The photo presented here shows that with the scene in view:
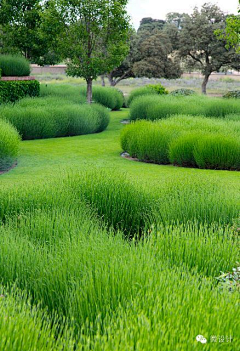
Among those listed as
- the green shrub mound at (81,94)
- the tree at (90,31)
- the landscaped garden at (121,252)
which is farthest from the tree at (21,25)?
the landscaped garden at (121,252)

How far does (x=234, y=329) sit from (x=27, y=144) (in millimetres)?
10667

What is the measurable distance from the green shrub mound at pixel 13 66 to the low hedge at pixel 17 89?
957 millimetres

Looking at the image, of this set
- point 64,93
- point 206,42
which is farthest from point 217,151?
point 206,42

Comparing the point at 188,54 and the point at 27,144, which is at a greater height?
the point at 188,54

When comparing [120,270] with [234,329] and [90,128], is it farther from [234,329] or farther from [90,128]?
[90,128]

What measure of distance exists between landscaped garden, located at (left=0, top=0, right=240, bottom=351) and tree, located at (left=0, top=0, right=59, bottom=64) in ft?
0.25

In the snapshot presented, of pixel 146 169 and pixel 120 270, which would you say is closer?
pixel 120 270

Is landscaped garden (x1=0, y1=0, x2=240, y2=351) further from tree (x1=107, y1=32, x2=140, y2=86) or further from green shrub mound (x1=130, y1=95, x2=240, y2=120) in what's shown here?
tree (x1=107, y1=32, x2=140, y2=86)

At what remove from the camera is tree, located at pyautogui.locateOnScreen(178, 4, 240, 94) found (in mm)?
35719

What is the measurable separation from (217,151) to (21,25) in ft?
50.8

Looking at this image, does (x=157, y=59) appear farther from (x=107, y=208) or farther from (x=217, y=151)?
(x=107, y=208)

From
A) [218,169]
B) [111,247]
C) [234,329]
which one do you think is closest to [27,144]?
[218,169]

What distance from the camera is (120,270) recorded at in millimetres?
2898

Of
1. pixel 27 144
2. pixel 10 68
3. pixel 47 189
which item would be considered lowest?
pixel 27 144
